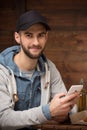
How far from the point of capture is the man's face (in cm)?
233

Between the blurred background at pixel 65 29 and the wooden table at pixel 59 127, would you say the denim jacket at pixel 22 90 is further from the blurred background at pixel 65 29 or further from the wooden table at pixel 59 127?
the blurred background at pixel 65 29

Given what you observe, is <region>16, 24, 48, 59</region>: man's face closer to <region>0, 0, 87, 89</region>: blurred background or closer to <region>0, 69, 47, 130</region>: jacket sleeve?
<region>0, 69, 47, 130</region>: jacket sleeve

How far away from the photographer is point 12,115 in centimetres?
213

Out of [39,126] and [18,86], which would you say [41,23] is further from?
[39,126]

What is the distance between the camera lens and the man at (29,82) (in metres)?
2.06

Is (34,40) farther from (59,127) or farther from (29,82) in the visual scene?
(59,127)

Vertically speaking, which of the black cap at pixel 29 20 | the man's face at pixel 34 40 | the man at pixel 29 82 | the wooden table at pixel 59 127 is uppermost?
the black cap at pixel 29 20

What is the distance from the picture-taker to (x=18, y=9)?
3594 millimetres

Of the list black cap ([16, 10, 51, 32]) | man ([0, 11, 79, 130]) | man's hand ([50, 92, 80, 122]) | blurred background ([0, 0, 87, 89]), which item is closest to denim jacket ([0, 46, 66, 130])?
man ([0, 11, 79, 130])

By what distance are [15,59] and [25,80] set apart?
0.18m

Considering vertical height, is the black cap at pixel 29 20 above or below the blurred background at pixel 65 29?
above

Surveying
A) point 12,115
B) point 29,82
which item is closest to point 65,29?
point 29,82

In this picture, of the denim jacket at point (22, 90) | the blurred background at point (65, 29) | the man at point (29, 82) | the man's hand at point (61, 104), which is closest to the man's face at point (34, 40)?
the man at point (29, 82)

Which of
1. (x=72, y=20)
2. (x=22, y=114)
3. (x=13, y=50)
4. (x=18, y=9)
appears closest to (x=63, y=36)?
(x=72, y=20)
